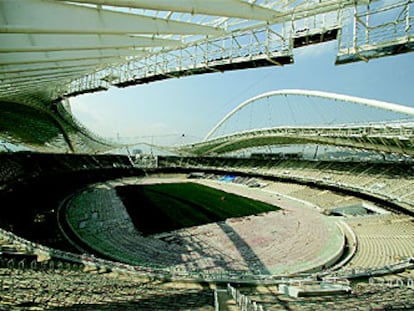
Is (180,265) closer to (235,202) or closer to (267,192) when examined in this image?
(235,202)

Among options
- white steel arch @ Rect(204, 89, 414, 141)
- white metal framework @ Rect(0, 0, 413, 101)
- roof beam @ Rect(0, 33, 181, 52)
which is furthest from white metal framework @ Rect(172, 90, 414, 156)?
roof beam @ Rect(0, 33, 181, 52)

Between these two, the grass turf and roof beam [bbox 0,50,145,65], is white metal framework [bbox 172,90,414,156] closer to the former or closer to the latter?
the grass turf

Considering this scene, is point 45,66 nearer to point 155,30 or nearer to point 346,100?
point 155,30

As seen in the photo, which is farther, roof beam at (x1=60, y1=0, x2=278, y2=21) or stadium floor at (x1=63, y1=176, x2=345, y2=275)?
stadium floor at (x1=63, y1=176, x2=345, y2=275)

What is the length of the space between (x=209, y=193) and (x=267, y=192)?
8448 millimetres

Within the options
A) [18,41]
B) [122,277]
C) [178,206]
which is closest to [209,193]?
[178,206]

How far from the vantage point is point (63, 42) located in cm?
786

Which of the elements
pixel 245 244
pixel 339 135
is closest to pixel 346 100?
pixel 339 135

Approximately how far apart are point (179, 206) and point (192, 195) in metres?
6.97

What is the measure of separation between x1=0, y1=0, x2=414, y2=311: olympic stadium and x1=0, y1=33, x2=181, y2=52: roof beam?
0.17 feet

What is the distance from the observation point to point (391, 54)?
9586 mm

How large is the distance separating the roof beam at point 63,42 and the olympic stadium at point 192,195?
0.05 metres

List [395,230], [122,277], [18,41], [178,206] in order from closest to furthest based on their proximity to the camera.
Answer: [18,41]
[122,277]
[395,230]
[178,206]

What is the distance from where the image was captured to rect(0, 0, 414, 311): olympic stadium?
788 cm
